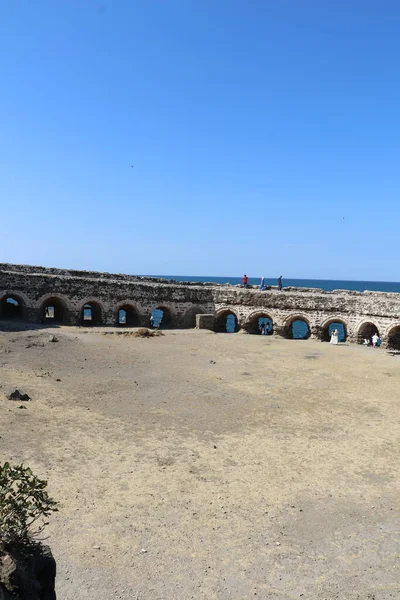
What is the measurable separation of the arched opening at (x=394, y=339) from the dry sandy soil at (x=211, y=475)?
6280mm

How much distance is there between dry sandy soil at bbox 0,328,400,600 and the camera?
639 centimetres

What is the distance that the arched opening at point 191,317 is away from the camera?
28047mm

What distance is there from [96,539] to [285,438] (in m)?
5.56

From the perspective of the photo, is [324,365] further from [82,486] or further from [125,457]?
[82,486]

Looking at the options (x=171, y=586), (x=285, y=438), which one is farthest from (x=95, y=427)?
(x=171, y=586)

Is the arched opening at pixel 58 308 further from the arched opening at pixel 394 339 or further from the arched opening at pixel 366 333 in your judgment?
the arched opening at pixel 394 339

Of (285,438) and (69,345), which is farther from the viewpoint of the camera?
(69,345)

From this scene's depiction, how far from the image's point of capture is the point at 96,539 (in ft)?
22.7

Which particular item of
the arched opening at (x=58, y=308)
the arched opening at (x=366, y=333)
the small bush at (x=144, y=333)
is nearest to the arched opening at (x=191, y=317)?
the small bush at (x=144, y=333)

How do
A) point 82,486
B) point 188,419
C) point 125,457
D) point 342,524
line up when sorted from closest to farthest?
point 342,524, point 82,486, point 125,457, point 188,419

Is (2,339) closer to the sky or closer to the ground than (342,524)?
closer to the sky

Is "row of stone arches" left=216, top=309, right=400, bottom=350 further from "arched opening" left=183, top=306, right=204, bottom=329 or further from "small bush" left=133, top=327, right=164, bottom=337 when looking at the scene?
"small bush" left=133, top=327, right=164, bottom=337

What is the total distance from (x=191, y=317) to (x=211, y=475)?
63.1 feet

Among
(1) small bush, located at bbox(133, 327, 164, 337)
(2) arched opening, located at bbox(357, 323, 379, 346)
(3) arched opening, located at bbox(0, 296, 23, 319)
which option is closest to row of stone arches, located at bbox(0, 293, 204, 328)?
(3) arched opening, located at bbox(0, 296, 23, 319)
